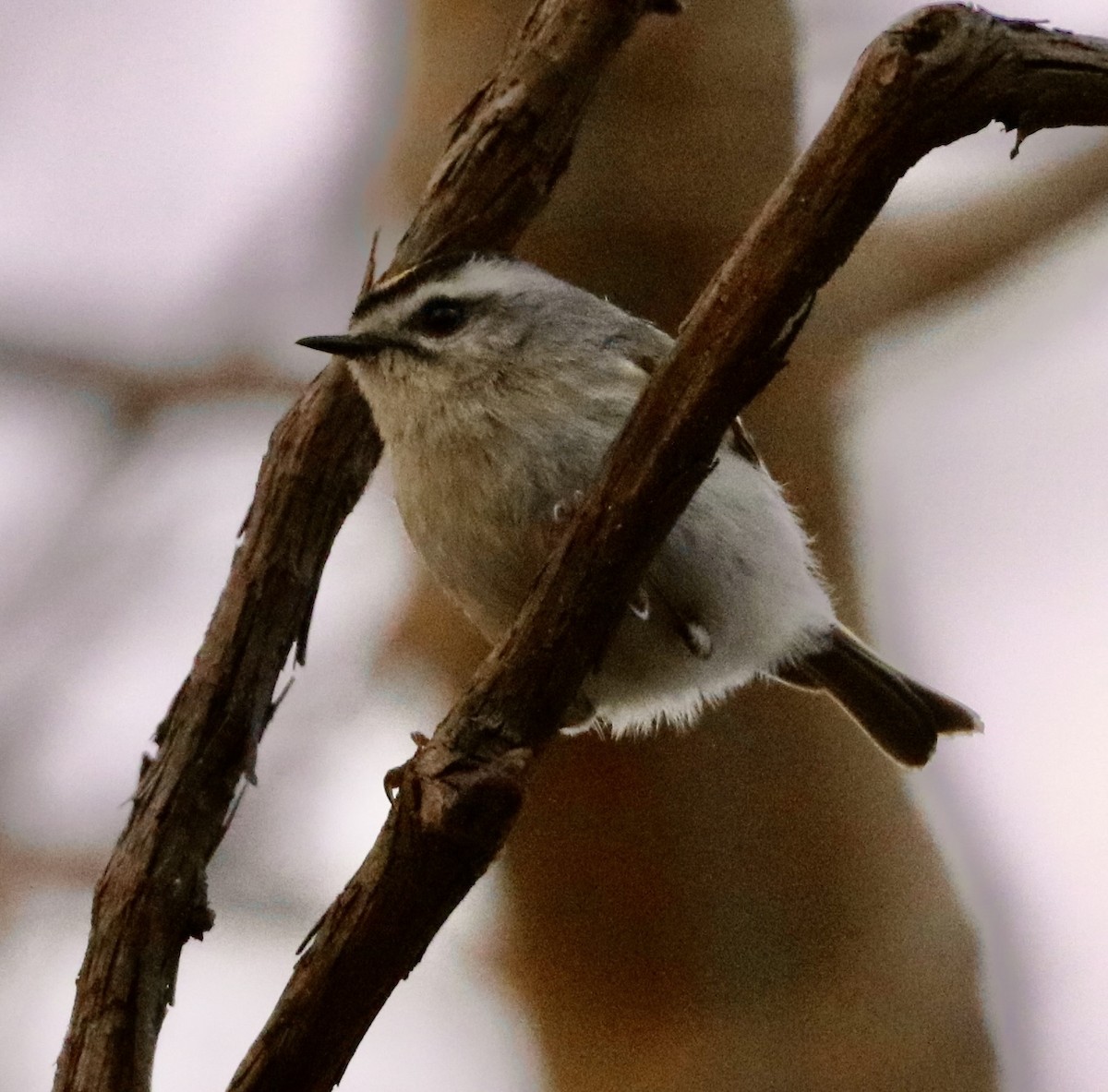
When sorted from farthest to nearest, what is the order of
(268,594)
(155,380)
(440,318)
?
(155,380) < (440,318) < (268,594)

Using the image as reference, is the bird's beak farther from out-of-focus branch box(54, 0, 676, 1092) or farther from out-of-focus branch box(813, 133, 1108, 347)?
out-of-focus branch box(813, 133, 1108, 347)

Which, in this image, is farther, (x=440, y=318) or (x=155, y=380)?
(x=155, y=380)

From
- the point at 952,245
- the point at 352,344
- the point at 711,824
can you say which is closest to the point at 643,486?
the point at 352,344

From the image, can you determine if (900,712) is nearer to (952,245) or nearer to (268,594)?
(952,245)

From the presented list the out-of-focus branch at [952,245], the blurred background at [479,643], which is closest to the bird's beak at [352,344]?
the blurred background at [479,643]

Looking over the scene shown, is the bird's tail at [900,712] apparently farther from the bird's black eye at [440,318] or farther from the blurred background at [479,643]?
the bird's black eye at [440,318]

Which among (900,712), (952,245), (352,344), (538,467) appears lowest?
(900,712)

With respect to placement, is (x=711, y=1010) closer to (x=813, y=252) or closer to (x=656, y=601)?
(x=656, y=601)
